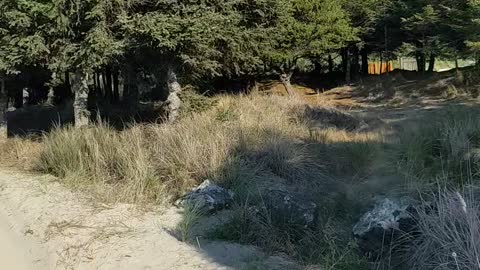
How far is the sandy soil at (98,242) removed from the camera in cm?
579

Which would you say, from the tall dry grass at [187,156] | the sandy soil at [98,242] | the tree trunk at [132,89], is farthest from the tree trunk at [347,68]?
the sandy soil at [98,242]

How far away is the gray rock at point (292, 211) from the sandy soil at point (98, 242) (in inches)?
29.6

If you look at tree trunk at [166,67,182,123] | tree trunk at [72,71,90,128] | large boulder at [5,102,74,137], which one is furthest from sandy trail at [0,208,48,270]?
large boulder at [5,102,74,137]

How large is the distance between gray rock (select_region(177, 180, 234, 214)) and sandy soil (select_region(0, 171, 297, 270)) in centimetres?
29

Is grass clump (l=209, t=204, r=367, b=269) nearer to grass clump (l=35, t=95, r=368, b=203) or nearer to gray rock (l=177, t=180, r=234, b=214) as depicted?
gray rock (l=177, t=180, r=234, b=214)

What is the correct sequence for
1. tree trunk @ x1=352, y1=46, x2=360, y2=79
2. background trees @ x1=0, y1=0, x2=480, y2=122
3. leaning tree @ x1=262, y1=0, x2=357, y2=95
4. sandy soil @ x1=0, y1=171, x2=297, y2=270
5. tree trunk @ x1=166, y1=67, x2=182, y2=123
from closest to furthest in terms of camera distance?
sandy soil @ x1=0, y1=171, x2=297, y2=270, background trees @ x1=0, y1=0, x2=480, y2=122, tree trunk @ x1=166, y1=67, x2=182, y2=123, leaning tree @ x1=262, y1=0, x2=357, y2=95, tree trunk @ x1=352, y1=46, x2=360, y2=79

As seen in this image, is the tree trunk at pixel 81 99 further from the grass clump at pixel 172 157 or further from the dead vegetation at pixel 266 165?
the grass clump at pixel 172 157

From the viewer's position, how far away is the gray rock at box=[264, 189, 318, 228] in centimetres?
650

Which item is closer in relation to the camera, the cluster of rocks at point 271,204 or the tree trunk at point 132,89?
the cluster of rocks at point 271,204

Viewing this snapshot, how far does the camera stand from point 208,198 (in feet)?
23.5

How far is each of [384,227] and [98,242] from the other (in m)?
3.34

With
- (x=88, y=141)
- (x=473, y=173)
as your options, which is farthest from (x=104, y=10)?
(x=473, y=173)

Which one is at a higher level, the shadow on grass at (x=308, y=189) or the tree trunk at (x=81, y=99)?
the tree trunk at (x=81, y=99)

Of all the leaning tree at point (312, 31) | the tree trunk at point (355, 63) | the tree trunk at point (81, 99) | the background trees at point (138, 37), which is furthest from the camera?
the tree trunk at point (355, 63)
